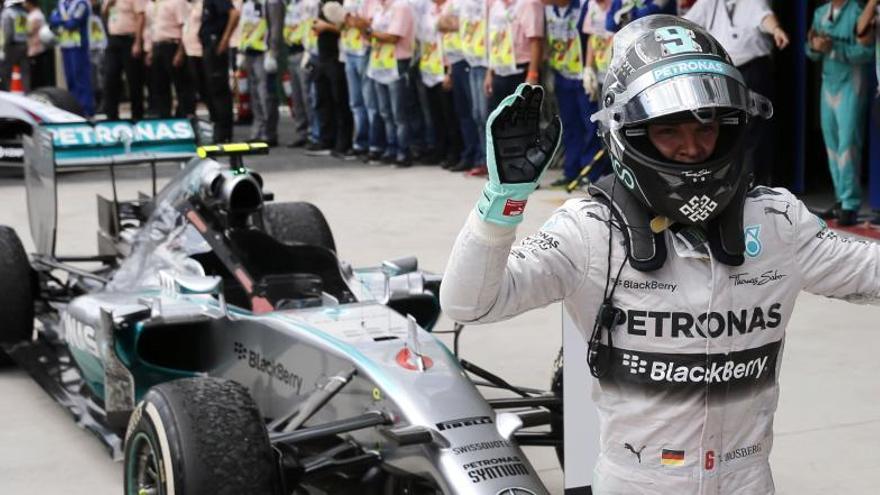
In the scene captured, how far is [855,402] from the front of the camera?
6727mm

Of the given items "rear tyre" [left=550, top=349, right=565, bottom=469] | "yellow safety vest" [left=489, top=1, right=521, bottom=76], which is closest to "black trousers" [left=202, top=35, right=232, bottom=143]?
"yellow safety vest" [left=489, top=1, right=521, bottom=76]

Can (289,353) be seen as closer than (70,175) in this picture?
Yes

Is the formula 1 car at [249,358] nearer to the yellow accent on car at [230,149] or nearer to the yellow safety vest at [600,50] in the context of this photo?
the yellow accent on car at [230,149]

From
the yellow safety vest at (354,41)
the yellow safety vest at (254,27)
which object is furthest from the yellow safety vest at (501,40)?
the yellow safety vest at (254,27)

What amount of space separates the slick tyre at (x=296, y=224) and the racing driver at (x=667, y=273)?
4603 mm

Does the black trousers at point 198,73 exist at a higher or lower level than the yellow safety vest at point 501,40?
lower

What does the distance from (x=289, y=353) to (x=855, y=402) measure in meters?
2.79

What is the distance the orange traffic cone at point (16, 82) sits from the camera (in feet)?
62.5

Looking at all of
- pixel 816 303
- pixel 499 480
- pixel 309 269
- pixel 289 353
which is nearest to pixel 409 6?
pixel 816 303

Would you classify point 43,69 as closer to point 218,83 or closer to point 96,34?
point 96,34

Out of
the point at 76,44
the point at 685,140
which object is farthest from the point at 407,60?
the point at 685,140

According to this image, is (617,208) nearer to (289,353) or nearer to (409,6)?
(289,353)

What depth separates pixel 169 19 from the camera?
61.7ft

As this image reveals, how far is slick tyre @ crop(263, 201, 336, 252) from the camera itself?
762cm
